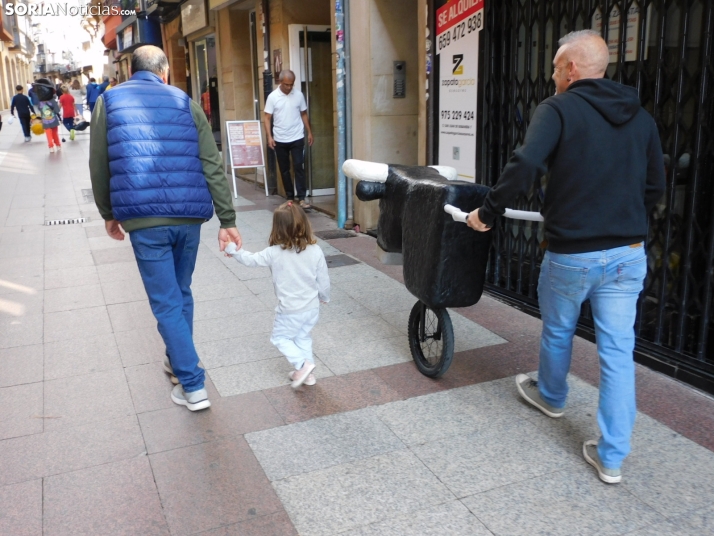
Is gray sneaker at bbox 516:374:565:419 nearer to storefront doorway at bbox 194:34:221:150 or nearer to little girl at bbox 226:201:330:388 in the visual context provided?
little girl at bbox 226:201:330:388

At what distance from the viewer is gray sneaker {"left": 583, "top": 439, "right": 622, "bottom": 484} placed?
3018 millimetres

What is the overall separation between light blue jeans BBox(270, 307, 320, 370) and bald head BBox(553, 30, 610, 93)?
1843 mm

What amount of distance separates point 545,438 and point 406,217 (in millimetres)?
1397

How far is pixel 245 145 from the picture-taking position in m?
11.7

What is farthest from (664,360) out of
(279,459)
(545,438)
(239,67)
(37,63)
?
(37,63)

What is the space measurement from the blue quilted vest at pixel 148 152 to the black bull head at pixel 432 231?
3.24 ft

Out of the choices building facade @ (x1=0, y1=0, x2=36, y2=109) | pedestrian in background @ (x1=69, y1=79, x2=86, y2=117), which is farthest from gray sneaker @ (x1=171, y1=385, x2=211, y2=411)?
building facade @ (x1=0, y1=0, x2=36, y2=109)

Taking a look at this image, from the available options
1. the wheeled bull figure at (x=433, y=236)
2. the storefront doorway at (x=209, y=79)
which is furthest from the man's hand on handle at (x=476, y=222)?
the storefront doorway at (x=209, y=79)

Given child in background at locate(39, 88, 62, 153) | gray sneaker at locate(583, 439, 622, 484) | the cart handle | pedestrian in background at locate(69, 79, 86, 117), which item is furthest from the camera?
pedestrian in background at locate(69, 79, 86, 117)

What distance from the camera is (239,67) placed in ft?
44.0

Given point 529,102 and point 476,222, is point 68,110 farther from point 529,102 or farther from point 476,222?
point 476,222

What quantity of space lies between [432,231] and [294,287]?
84 cm

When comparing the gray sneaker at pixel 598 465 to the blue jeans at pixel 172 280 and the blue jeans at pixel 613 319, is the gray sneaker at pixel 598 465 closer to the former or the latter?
the blue jeans at pixel 613 319

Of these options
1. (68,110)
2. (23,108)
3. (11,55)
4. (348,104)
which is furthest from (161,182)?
(11,55)
